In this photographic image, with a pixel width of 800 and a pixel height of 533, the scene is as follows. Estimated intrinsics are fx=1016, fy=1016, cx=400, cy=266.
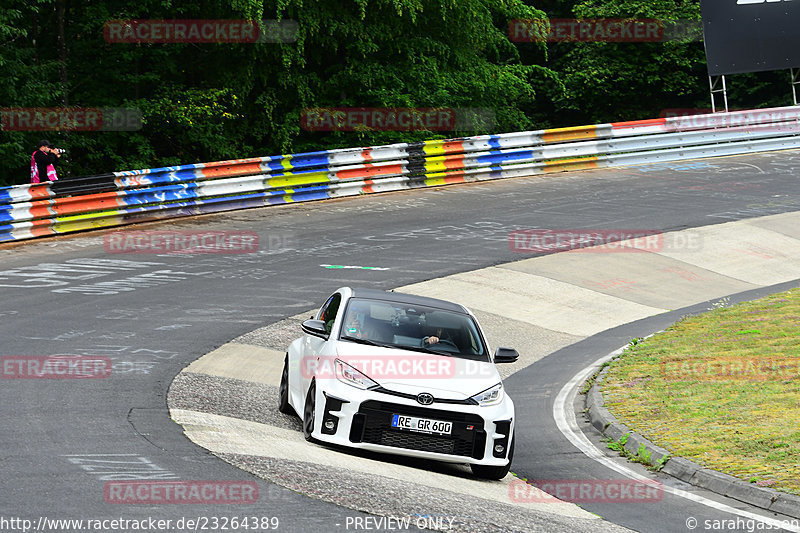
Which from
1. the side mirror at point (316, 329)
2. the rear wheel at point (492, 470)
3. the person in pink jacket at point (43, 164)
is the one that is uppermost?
the person in pink jacket at point (43, 164)

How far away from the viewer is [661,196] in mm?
26031

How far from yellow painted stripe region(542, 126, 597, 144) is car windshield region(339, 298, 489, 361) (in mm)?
18976

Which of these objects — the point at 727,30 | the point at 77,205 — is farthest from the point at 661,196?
the point at 77,205

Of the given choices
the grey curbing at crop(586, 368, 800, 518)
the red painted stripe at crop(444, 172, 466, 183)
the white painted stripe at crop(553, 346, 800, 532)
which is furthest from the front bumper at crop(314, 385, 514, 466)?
the red painted stripe at crop(444, 172, 466, 183)

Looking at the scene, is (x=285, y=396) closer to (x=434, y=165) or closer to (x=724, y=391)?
(x=724, y=391)

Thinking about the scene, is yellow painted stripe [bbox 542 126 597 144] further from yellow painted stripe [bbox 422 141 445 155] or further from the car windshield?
the car windshield

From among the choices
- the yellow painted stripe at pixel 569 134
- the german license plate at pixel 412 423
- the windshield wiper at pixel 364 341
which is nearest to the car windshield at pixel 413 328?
Answer: the windshield wiper at pixel 364 341

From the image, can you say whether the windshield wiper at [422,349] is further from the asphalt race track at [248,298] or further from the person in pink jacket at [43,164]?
the person in pink jacket at [43,164]

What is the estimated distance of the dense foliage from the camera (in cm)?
2562

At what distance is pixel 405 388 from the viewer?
9.20m

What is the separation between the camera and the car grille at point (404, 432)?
29.9 feet

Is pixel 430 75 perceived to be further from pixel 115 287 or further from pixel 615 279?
pixel 115 287

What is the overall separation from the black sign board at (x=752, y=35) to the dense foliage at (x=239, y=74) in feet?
21.3

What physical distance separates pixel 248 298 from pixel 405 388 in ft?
25.4
